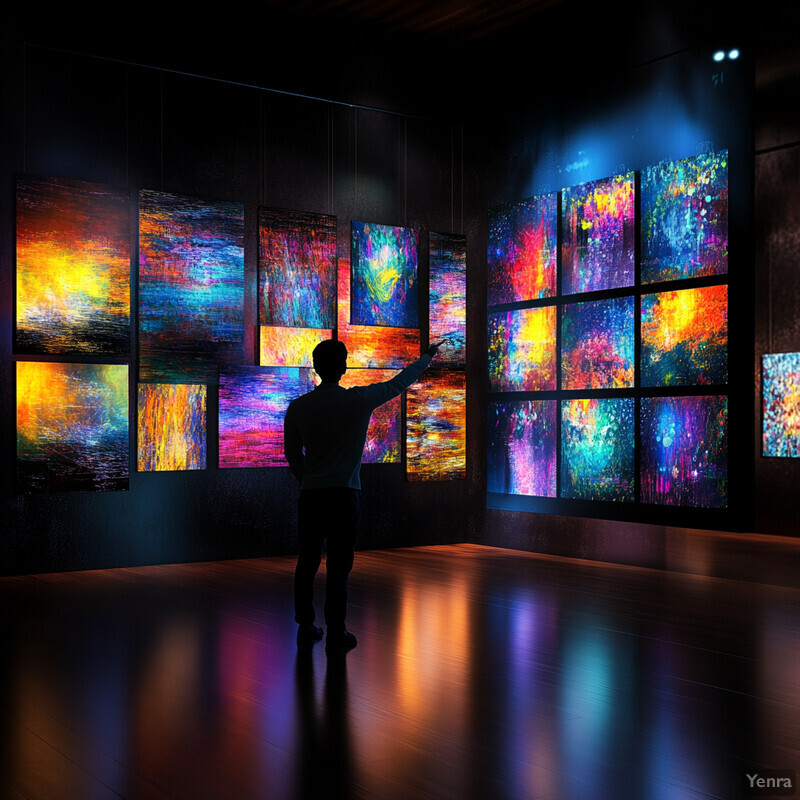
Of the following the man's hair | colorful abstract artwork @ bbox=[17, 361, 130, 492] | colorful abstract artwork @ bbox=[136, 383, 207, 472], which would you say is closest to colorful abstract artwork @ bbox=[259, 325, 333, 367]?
colorful abstract artwork @ bbox=[136, 383, 207, 472]

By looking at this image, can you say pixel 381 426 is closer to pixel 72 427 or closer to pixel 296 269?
pixel 296 269

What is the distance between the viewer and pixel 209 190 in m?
10.6

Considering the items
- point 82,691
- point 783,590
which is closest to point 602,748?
point 82,691

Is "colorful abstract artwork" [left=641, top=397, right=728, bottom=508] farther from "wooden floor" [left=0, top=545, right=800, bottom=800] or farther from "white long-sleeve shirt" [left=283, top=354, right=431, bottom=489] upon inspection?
Answer: "white long-sleeve shirt" [left=283, top=354, right=431, bottom=489]

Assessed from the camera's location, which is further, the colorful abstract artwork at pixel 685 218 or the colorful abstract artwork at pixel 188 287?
the colorful abstract artwork at pixel 188 287

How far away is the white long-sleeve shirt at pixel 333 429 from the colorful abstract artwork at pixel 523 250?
536cm

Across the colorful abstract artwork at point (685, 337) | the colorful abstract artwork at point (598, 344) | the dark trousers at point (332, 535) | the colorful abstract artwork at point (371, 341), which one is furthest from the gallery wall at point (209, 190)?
the dark trousers at point (332, 535)

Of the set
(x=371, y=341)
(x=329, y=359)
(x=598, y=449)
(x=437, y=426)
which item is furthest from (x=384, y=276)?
(x=329, y=359)

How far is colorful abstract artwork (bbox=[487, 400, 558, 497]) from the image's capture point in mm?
11117

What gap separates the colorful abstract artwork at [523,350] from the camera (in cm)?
1111

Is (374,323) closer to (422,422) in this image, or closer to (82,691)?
(422,422)

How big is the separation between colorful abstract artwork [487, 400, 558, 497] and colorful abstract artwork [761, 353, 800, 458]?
7.86 feet

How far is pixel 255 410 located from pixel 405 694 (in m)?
6.01

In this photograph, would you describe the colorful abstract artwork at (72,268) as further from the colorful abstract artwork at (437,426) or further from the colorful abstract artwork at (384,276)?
the colorful abstract artwork at (437,426)
